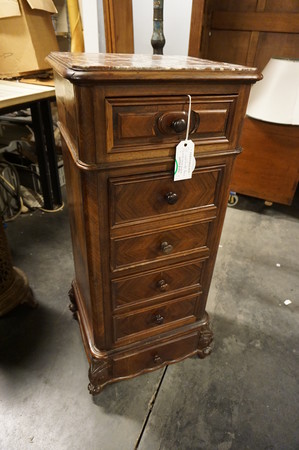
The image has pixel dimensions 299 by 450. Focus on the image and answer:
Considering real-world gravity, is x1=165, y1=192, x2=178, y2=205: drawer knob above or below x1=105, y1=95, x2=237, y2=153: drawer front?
below

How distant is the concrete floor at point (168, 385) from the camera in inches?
40.4

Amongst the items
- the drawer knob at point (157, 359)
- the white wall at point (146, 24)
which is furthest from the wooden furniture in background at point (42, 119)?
the drawer knob at point (157, 359)

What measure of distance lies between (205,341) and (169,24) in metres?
1.70

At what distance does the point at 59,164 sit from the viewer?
7.69 ft

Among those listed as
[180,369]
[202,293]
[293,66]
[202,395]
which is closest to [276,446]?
[202,395]

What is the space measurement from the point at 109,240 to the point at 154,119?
33 cm

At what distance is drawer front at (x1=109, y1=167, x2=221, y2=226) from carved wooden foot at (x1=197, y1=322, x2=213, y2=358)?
0.59 meters

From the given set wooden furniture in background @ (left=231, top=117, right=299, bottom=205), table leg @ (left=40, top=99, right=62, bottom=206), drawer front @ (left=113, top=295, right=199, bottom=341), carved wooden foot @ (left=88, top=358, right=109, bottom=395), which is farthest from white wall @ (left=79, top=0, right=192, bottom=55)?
carved wooden foot @ (left=88, top=358, right=109, bottom=395)

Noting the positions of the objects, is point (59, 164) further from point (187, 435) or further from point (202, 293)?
point (187, 435)

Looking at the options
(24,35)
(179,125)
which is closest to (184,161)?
(179,125)

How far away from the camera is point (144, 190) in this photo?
764 mm

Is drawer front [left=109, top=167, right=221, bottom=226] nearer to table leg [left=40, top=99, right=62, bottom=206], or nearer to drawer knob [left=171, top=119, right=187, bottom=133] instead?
drawer knob [left=171, top=119, right=187, bottom=133]

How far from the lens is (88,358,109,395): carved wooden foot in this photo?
1.06 metres

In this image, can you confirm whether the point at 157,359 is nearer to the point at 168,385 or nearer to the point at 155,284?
the point at 168,385
